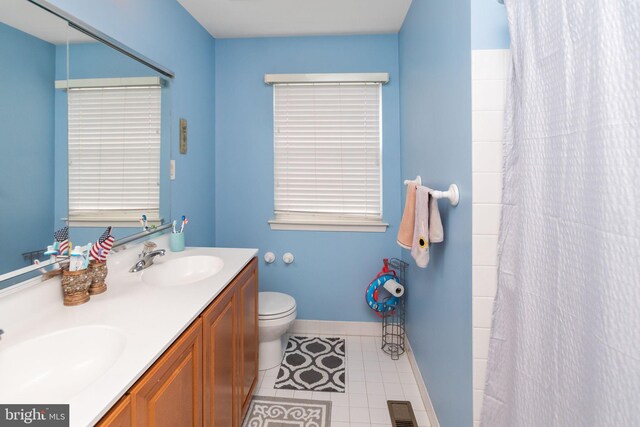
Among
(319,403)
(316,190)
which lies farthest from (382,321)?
(316,190)

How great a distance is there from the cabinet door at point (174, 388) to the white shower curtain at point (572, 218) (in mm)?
1030

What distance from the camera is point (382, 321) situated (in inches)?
97.7

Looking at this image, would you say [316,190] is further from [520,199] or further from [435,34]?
[520,199]

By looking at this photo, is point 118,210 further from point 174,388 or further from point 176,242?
point 174,388

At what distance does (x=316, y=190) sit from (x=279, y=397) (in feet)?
5.02

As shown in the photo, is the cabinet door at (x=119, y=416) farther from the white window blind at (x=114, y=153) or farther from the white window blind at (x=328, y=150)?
the white window blind at (x=328, y=150)

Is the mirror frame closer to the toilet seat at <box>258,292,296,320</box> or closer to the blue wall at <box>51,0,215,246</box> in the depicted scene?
the blue wall at <box>51,0,215,246</box>

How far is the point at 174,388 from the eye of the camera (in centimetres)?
87

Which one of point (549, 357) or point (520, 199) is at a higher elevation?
point (520, 199)

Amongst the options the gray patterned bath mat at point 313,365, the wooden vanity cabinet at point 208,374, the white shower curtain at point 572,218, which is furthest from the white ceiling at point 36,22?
the gray patterned bath mat at point 313,365

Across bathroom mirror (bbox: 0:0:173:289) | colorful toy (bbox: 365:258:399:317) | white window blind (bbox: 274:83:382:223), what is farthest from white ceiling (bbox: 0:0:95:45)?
colorful toy (bbox: 365:258:399:317)

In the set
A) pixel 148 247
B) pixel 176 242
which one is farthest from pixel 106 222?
pixel 176 242

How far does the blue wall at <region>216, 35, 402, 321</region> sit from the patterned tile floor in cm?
40

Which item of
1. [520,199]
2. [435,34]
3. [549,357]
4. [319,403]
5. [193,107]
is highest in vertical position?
[435,34]
